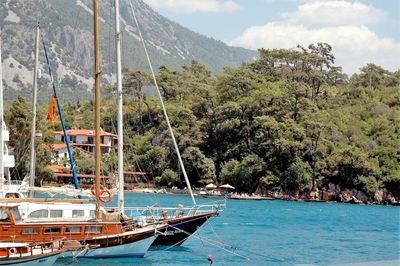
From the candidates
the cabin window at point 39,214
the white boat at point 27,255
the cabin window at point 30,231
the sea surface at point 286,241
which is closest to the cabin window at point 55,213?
the cabin window at point 39,214

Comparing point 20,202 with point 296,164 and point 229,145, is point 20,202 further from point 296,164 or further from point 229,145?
point 229,145

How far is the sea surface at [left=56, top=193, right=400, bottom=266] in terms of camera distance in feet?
135

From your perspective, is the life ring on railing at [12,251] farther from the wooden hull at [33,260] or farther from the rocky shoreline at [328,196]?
the rocky shoreline at [328,196]

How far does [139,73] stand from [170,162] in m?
25.5

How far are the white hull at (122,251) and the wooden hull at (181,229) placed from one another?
3606 millimetres

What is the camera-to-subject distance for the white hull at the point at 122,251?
36.1 metres

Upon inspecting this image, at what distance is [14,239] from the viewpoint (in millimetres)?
34781

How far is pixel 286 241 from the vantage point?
5178 cm

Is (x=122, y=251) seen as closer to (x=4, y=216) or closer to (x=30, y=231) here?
(x=30, y=231)

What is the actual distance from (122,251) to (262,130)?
263 feet

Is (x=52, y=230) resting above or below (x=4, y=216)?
below

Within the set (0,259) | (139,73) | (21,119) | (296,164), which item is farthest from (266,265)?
(139,73)

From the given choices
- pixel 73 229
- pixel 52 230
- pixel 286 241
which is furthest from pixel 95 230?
pixel 286 241

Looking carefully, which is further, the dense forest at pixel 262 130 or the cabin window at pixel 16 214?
the dense forest at pixel 262 130
